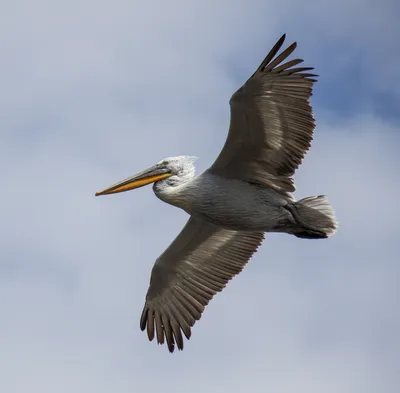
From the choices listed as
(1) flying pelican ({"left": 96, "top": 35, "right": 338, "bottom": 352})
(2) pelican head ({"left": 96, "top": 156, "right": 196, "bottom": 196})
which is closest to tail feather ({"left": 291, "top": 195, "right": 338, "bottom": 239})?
(1) flying pelican ({"left": 96, "top": 35, "right": 338, "bottom": 352})

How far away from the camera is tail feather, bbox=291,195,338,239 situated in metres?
13.6

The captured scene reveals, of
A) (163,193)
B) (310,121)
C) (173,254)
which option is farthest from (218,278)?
(310,121)

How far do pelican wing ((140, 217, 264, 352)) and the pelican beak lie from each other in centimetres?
87

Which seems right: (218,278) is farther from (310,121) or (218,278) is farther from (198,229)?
(310,121)

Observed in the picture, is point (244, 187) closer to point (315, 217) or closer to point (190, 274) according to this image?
point (315, 217)

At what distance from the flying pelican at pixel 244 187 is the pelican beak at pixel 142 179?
1cm

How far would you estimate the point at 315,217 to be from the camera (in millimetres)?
13586

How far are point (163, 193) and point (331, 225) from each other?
199 centimetres

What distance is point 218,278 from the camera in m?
15.3

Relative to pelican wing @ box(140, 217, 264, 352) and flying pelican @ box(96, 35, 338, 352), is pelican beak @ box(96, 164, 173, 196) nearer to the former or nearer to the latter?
flying pelican @ box(96, 35, 338, 352)

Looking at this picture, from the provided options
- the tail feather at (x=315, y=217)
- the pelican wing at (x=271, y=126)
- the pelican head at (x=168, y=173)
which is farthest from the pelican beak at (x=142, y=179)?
the tail feather at (x=315, y=217)

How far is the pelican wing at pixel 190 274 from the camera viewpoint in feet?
49.5

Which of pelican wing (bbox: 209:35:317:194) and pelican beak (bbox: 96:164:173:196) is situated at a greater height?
pelican wing (bbox: 209:35:317:194)

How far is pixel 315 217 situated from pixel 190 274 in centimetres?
234
